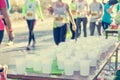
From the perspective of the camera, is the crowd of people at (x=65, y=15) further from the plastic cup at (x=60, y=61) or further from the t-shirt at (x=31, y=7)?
the plastic cup at (x=60, y=61)

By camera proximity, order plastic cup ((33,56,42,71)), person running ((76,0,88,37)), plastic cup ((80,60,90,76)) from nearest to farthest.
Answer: plastic cup ((80,60,90,76)) → plastic cup ((33,56,42,71)) → person running ((76,0,88,37))

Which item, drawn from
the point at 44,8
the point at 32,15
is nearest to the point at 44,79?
the point at 32,15

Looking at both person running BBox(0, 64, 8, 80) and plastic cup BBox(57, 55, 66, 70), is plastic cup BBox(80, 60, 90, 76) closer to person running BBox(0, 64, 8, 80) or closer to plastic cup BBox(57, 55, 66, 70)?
plastic cup BBox(57, 55, 66, 70)

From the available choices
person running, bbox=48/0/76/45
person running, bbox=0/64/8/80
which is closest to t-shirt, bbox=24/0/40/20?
person running, bbox=48/0/76/45

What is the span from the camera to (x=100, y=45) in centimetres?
489

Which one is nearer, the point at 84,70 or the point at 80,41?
the point at 84,70

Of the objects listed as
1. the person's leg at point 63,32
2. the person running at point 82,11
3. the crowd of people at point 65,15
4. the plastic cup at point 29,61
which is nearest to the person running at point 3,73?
the plastic cup at point 29,61

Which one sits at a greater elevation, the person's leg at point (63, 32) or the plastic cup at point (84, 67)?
the plastic cup at point (84, 67)

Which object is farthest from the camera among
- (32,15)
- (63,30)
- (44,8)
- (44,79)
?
(44,8)

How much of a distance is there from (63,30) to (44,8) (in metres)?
23.4

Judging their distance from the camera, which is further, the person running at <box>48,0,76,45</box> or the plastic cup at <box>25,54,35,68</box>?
the person running at <box>48,0,76,45</box>

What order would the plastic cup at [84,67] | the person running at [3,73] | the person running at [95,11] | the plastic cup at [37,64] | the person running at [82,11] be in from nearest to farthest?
the person running at [3,73] → the plastic cup at [84,67] → the plastic cup at [37,64] → the person running at [95,11] → the person running at [82,11]

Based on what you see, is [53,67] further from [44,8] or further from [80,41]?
[44,8]

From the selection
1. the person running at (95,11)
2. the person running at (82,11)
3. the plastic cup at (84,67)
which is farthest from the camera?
the person running at (82,11)
